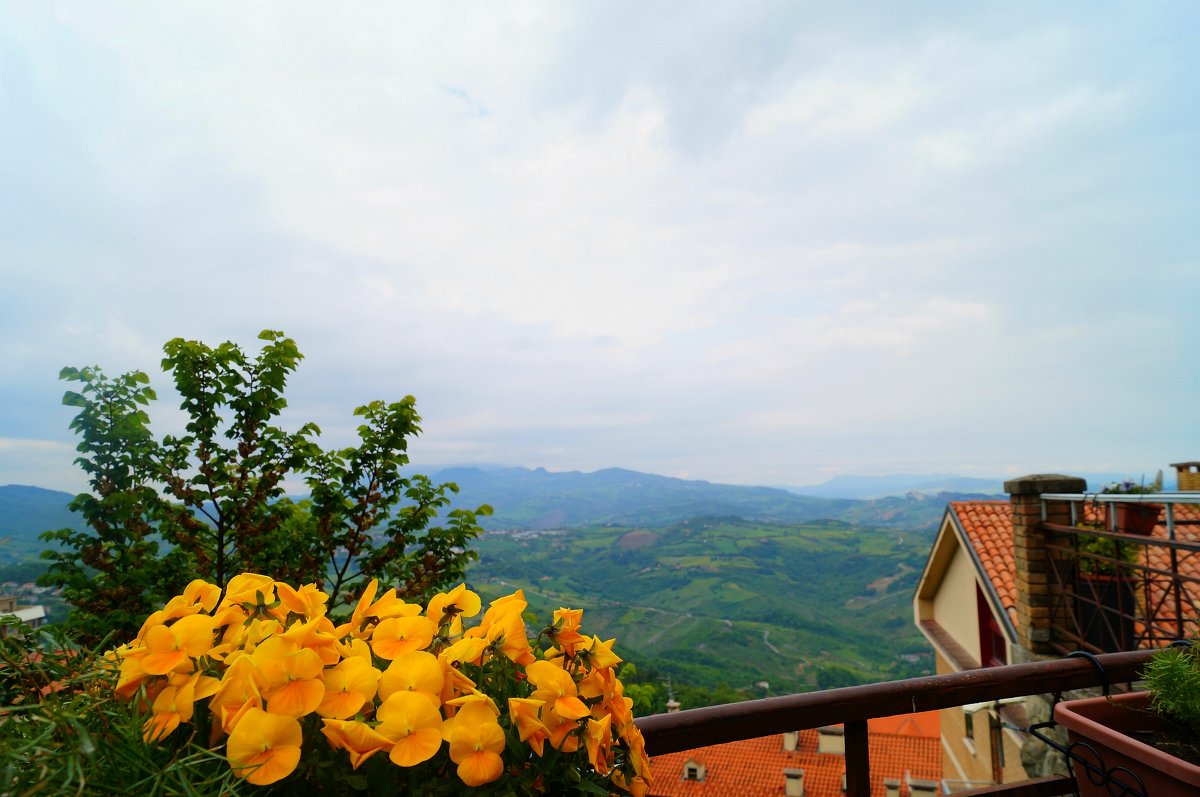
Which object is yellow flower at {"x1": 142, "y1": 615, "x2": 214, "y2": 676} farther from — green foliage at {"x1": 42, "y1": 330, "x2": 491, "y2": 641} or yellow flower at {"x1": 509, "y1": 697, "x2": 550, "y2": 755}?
green foliage at {"x1": 42, "y1": 330, "x2": 491, "y2": 641}

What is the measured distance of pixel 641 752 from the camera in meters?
0.71

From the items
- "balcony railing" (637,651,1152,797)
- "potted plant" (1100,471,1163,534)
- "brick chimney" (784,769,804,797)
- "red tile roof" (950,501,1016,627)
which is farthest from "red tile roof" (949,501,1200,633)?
"brick chimney" (784,769,804,797)

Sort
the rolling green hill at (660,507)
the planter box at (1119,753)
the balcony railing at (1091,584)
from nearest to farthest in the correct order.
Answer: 1. the planter box at (1119,753)
2. the balcony railing at (1091,584)
3. the rolling green hill at (660,507)

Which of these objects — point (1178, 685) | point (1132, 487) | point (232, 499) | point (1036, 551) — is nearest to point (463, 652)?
point (1178, 685)

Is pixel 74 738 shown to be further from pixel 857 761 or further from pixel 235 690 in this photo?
pixel 857 761

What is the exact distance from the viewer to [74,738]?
0.49 meters

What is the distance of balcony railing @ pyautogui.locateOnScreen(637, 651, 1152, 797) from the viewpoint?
1.16 metres

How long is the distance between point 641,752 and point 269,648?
0.42m

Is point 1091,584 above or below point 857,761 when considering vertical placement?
below

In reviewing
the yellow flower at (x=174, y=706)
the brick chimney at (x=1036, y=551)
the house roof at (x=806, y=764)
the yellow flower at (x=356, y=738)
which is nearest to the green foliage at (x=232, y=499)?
the yellow flower at (x=174, y=706)

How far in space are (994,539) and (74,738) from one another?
994 cm

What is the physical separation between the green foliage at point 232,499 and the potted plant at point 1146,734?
335 cm

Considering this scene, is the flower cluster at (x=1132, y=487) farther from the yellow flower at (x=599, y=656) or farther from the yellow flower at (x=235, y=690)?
the yellow flower at (x=235, y=690)

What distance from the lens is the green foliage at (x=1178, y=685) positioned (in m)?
0.96
